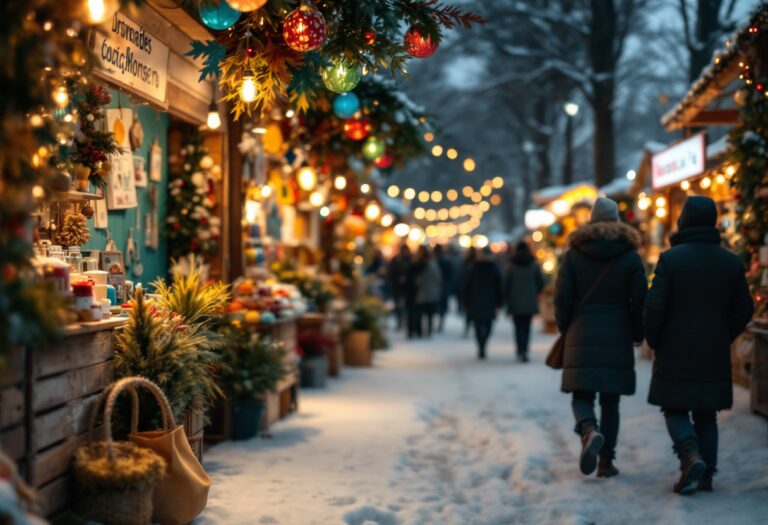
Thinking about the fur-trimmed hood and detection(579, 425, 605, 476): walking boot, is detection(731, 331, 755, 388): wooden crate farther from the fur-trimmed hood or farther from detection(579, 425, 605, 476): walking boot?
detection(579, 425, 605, 476): walking boot

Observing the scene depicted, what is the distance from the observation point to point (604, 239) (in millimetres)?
6996

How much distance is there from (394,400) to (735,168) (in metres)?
4.66

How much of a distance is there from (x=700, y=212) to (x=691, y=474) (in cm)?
176

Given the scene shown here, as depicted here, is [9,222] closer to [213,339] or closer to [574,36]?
[213,339]

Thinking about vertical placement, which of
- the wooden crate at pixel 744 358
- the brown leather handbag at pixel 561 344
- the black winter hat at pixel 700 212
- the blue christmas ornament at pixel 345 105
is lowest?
the wooden crate at pixel 744 358

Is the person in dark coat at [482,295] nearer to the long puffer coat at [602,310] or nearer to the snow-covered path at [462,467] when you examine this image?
the snow-covered path at [462,467]

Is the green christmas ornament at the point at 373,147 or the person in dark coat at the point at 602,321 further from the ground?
the green christmas ornament at the point at 373,147

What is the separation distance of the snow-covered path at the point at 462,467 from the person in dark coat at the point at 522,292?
9.95ft

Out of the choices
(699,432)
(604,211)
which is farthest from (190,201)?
(699,432)

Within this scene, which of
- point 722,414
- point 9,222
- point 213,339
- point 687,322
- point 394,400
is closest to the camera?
point 9,222

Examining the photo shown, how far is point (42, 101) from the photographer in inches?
145

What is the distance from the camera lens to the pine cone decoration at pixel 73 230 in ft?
19.9

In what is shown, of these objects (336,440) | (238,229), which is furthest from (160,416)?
(238,229)

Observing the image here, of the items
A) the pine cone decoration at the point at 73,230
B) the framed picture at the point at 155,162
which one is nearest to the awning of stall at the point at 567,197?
the framed picture at the point at 155,162
